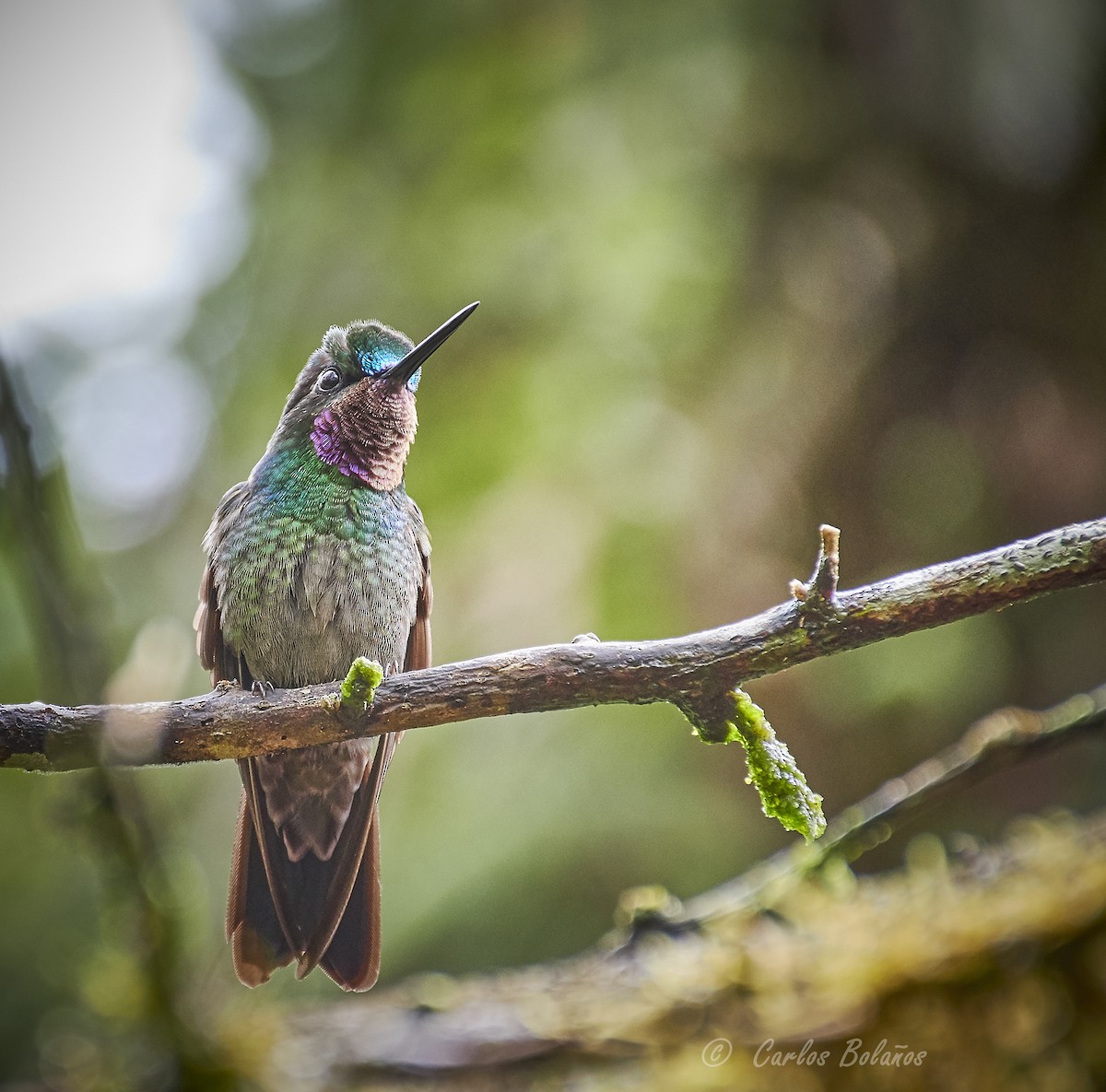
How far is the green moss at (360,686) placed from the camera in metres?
1.47

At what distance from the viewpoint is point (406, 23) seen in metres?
3.52

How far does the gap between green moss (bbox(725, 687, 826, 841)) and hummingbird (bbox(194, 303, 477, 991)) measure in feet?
2.14

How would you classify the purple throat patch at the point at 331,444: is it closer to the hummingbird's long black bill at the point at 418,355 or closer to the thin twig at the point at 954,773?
the hummingbird's long black bill at the point at 418,355

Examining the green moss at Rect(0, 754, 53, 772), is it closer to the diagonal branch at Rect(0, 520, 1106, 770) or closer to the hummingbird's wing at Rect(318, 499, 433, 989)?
the diagonal branch at Rect(0, 520, 1106, 770)

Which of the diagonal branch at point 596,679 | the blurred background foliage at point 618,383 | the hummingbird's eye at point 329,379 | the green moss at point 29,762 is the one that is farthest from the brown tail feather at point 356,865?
the blurred background foliage at point 618,383

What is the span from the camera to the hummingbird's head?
1843 mm

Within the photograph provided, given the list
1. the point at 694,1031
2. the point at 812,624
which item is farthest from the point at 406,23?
the point at 694,1031

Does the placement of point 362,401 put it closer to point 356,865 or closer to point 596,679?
point 596,679

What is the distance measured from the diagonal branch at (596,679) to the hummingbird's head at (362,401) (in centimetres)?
50

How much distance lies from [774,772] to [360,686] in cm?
62

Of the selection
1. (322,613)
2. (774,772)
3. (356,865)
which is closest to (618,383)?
(322,613)

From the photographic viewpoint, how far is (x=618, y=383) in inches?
166

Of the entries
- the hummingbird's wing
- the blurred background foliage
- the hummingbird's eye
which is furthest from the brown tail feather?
the blurred background foliage

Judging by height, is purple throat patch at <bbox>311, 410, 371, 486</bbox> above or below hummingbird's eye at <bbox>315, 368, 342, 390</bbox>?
below
